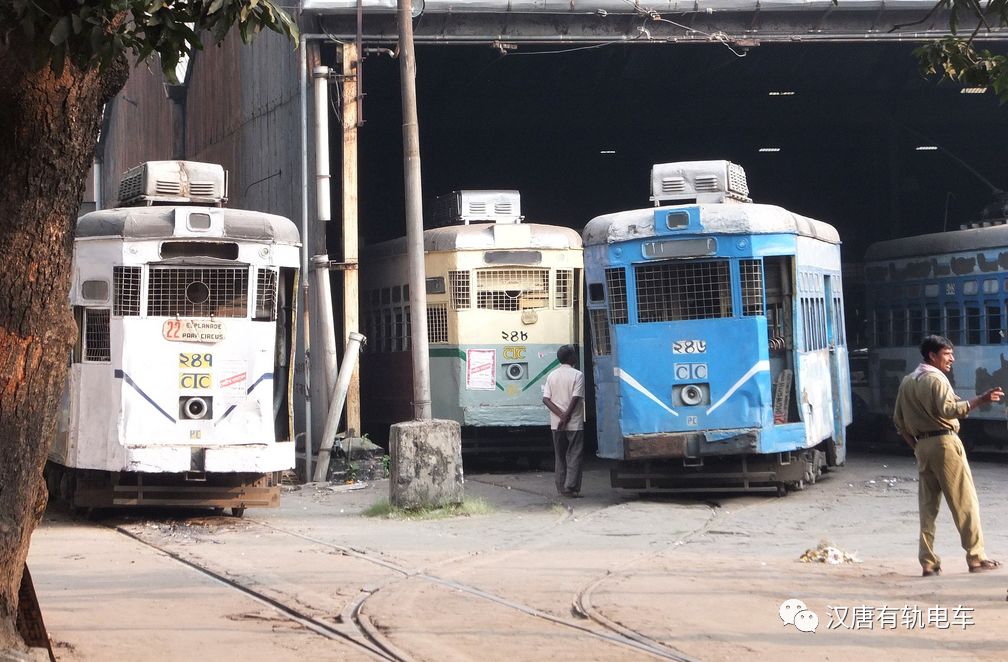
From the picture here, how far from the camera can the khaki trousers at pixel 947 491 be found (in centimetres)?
977

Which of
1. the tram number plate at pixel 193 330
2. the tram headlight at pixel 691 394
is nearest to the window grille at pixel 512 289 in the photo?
the tram headlight at pixel 691 394

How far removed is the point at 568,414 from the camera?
1580cm

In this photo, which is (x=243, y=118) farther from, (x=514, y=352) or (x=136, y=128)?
(x=136, y=128)

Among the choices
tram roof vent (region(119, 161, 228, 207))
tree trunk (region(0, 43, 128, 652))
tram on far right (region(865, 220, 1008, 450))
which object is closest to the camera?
tree trunk (region(0, 43, 128, 652))

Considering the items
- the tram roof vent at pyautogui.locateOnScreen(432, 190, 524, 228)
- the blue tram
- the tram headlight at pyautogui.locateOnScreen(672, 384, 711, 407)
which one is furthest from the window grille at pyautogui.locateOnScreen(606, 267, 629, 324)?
the tram roof vent at pyautogui.locateOnScreen(432, 190, 524, 228)

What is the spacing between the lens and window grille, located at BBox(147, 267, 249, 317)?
1386 centimetres

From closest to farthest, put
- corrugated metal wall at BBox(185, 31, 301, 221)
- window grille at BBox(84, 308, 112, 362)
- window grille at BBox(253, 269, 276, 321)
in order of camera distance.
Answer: window grille at BBox(84, 308, 112, 362) → window grille at BBox(253, 269, 276, 321) → corrugated metal wall at BBox(185, 31, 301, 221)

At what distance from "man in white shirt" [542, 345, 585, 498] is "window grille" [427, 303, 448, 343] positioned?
12.7ft

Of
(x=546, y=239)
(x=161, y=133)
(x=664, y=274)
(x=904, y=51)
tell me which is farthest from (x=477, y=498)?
(x=161, y=133)

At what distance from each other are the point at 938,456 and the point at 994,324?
9.78m

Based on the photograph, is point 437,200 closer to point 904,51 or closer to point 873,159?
point 904,51

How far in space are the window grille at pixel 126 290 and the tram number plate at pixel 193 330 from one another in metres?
0.35

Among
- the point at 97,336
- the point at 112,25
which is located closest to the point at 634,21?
the point at 97,336

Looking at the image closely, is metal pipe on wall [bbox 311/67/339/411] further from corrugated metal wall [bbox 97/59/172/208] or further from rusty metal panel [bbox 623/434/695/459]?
corrugated metal wall [bbox 97/59/172/208]
